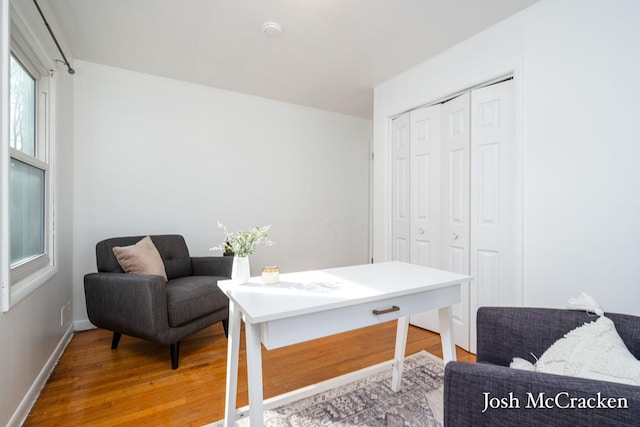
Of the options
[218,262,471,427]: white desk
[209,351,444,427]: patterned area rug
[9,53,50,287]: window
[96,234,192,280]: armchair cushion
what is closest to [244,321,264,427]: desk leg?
[218,262,471,427]: white desk

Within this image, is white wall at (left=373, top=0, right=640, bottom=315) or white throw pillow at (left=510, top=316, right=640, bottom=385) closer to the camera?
white throw pillow at (left=510, top=316, right=640, bottom=385)

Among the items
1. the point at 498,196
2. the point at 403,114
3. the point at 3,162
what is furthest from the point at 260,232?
the point at 403,114

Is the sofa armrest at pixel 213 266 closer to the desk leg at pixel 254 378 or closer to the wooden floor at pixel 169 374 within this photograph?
the wooden floor at pixel 169 374

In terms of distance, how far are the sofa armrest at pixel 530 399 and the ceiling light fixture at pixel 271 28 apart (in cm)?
230

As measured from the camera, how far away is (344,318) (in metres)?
1.19

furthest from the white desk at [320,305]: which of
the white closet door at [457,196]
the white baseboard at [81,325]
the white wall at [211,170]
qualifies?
the white baseboard at [81,325]

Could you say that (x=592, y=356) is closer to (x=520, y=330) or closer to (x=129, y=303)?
(x=520, y=330)

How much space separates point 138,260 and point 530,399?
2428 millimetres

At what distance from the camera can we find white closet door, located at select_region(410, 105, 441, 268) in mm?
2680

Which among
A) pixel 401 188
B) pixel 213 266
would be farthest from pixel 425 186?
pixel 213 266

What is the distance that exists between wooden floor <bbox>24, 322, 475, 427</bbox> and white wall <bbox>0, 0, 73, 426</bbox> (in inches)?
4.9

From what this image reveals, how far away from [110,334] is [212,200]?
5.01ft

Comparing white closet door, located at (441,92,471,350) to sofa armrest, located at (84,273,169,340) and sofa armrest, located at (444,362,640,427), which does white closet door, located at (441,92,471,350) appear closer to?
sofa armrest, located at (444,362,640,427)

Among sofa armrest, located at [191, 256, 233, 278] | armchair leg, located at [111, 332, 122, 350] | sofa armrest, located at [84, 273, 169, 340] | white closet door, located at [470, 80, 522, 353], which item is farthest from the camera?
sofa armrest, located at [191, 256, 233, 278]
